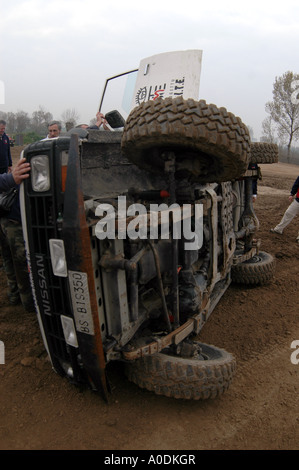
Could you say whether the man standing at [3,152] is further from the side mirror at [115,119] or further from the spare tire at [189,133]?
the spare tire at [189,133]

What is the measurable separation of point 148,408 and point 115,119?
3.02 metres

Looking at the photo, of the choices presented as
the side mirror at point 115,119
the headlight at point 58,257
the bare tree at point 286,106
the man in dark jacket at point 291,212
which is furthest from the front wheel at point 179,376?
the bare tree at point 286,106

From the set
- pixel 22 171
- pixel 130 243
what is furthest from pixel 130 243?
pixel 22 171

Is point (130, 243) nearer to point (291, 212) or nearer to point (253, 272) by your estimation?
point (253, 272)

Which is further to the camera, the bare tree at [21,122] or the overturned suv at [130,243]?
the bare tree at [21,122]

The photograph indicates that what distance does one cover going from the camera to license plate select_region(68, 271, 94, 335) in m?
2.16

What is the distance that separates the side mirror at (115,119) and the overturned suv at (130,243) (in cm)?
117

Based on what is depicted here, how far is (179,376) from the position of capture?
249cm

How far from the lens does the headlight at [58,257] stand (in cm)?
223

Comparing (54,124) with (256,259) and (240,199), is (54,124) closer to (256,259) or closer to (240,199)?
(240,199)

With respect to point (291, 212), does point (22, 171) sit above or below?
above

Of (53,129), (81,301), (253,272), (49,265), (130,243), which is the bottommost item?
(253,272)

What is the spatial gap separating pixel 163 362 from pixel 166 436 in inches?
17.4

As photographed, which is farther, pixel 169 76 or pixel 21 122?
pixel 21 122
